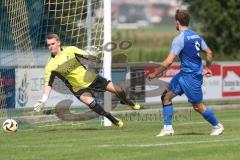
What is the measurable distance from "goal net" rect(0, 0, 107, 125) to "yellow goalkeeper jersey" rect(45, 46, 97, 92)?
5.21ft

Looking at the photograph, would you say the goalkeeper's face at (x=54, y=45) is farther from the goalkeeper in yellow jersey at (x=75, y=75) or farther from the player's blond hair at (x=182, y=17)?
the player's blond hair at (x=182, y=17)

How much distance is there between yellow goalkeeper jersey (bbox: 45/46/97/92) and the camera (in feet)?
54.3

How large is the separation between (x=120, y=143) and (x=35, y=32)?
7702mm

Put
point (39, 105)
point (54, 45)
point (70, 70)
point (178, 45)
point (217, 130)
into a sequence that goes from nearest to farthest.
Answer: point (178, 45) < point (217, 130) < point (39, 105) < point (54, 45) < point (70, 70)

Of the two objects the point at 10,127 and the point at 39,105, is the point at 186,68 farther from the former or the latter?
the point at 10,127

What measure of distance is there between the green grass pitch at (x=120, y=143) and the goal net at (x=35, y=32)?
244 centimetres

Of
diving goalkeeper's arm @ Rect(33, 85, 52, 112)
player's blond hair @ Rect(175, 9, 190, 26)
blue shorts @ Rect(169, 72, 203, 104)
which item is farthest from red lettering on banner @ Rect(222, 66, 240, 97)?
player's blond hair @ Rect(175, 9, 190, 26)

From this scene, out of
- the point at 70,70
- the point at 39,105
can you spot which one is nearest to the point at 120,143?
the point at 39,105

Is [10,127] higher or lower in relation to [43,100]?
lower

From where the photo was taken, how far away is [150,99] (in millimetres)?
25734

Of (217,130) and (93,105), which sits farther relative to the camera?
(93,105)

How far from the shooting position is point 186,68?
47.3ft

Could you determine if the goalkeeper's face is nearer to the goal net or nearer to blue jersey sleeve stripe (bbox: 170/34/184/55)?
the goal net

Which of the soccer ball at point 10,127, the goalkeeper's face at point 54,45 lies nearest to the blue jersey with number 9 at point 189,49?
the goalkeeper's face at point 54,45
